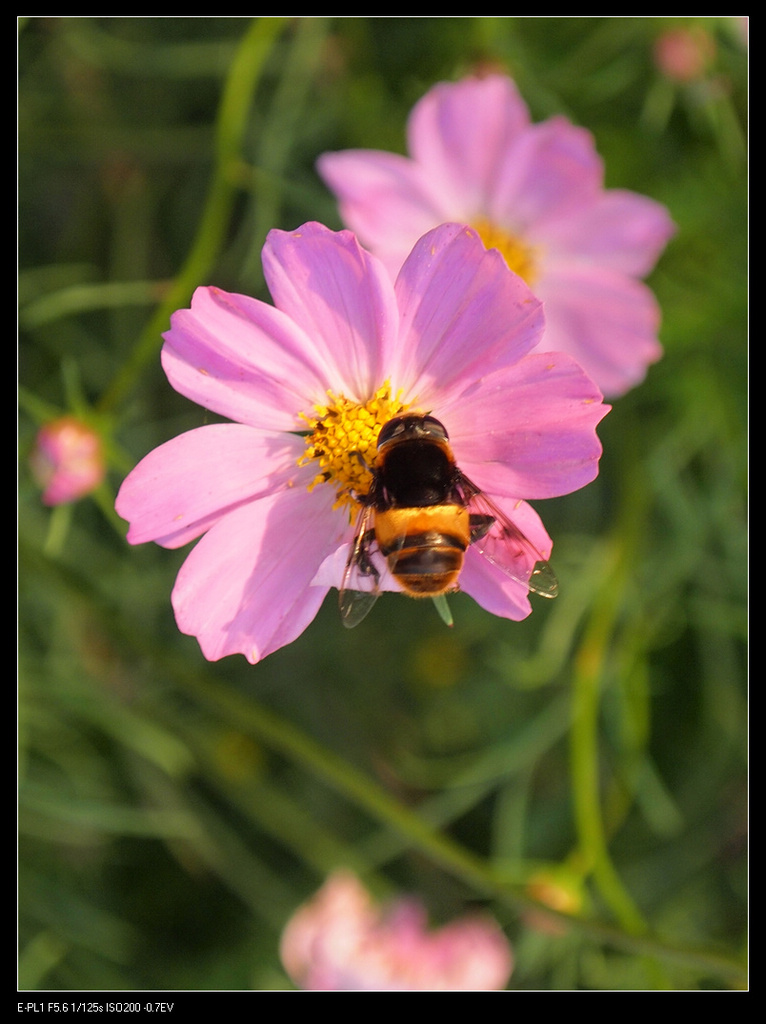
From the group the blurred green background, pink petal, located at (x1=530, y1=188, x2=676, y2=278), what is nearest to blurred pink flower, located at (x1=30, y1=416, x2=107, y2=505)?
the blurred green background

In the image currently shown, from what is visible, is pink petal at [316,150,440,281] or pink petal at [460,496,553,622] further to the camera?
pink petal at [316,150,440,281]

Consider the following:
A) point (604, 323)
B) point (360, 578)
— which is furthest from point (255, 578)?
point (604, 323)

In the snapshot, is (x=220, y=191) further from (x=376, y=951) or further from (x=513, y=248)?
(x=376, y=951)

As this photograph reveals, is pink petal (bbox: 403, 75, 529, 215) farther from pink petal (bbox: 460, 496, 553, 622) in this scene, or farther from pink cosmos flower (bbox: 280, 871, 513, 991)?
pink cosmos flower (bbox: 280, 871, 513, 991)
